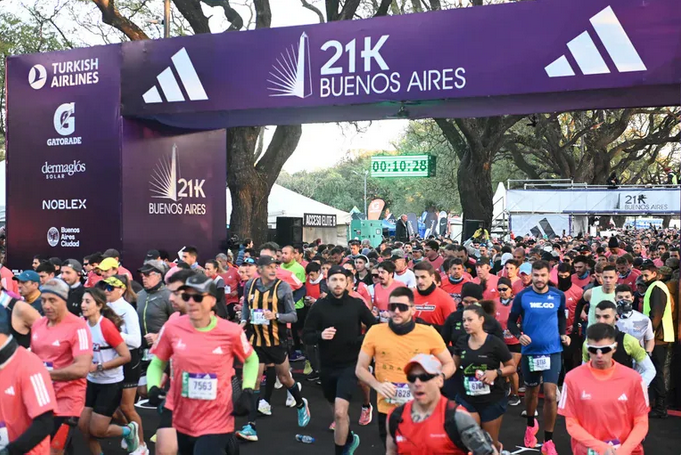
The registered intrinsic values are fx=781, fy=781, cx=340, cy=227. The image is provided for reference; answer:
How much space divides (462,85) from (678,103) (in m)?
2.92

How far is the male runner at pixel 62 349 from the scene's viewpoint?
5898 mm

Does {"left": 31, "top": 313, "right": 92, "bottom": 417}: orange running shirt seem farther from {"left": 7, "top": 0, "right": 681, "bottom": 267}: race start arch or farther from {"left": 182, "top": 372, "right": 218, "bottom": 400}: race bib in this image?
{"left": 7, "top": 0, "right": 681, "bottom": 267}: race start arch

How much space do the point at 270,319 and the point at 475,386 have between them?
289 cm

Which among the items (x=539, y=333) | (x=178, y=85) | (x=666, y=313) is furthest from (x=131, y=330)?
(x=666, y=313)

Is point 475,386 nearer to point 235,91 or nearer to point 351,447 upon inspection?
point 351,447

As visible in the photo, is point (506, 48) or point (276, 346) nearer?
point (276, 346)

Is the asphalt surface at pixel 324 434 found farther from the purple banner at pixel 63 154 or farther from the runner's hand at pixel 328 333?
the purple banner at pixel 63 154

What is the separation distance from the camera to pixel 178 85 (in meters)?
12.4

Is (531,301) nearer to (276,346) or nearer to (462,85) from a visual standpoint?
(276,346)

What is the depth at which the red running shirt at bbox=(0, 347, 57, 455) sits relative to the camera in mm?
4246

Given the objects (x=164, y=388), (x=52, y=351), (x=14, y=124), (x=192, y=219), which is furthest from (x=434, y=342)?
(x=14, y=124)

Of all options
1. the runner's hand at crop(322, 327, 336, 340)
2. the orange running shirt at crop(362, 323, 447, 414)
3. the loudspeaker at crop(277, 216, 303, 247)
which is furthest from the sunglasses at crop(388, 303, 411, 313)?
the loudspeaker at crop(277, 216, 303, 247)

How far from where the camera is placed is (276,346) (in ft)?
29.4

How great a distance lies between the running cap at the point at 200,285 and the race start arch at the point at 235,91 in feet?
20.3
